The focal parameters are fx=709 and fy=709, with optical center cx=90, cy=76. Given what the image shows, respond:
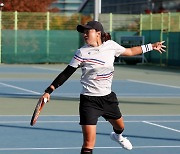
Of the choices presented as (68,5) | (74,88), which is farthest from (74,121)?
(68,5)

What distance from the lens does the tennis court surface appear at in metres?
11.0

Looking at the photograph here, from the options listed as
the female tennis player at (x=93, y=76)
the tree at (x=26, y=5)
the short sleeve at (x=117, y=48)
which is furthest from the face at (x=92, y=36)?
the tree at (x=26, y=5)

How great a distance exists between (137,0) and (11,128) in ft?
177

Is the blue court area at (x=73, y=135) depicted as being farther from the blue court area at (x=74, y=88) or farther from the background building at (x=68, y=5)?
the background building at (x=68, y=5)

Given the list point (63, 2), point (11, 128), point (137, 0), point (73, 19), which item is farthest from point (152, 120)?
point (63, 2)

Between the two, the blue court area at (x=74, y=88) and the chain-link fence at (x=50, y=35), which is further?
the chain-link fence at (x=50, y=35)

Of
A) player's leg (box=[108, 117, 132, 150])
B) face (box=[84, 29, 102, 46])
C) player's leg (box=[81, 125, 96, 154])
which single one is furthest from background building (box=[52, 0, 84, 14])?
player's leg (box=[81, 125, 96, 154])

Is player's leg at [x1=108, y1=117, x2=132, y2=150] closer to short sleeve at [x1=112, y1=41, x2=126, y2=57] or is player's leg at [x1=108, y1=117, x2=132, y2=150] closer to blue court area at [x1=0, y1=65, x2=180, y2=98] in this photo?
short sleeve at [x1=112, y1=41, x2=126, y2=57]

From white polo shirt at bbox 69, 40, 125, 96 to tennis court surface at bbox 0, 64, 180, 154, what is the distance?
2157mm

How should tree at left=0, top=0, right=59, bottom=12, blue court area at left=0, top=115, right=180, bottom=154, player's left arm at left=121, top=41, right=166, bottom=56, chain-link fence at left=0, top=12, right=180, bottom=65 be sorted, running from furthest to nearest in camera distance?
1. tree at left=0, top=0, right=59, bottom=12
2. chain-link fence at left=0, top=12, right=180, bottom=65
3. blue court area at left=0, top=115, right=180, bottom=154
4. player's left arm at left=121, top=41, right=166, bottom=56

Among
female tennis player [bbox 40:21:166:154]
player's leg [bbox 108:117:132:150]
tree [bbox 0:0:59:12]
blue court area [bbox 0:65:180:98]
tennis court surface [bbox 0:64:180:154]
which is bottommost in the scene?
blue court area [bbox 0:65:180:98]

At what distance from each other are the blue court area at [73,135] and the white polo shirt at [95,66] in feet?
7.05

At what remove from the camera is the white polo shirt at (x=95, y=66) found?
8.44 m

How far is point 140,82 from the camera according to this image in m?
27.2
